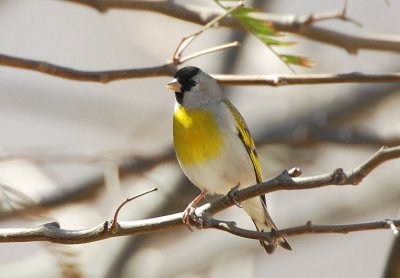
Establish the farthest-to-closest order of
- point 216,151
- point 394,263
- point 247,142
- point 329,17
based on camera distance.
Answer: point 247,142 → point 216,151 → point 329,17 → point 394,263

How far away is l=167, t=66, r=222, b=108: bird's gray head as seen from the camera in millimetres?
4199

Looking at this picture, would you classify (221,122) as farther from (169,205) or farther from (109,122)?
(109,122)

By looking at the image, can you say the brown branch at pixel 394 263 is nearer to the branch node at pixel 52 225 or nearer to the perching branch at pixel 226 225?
the perching branch at pixel 226 225

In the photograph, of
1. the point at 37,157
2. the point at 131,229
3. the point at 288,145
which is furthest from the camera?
the point at 288,145

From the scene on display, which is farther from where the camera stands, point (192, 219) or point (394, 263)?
point (394, 263)

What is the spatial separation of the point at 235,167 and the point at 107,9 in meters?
0.91

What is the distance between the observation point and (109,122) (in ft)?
27.4

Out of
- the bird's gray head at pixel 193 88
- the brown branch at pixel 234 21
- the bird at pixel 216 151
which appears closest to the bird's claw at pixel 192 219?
the bird at pixel 216 151

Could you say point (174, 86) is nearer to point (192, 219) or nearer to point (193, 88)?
point (193, 88)

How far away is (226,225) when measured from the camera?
248cm

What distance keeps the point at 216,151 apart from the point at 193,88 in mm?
A: 526

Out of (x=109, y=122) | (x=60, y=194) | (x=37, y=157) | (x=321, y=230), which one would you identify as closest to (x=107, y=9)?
(x=37, y=157)

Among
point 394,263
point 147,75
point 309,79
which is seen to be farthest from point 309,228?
point 147,75

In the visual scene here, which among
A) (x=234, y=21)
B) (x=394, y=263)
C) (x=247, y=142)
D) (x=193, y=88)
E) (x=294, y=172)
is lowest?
(x=394, y=263)
